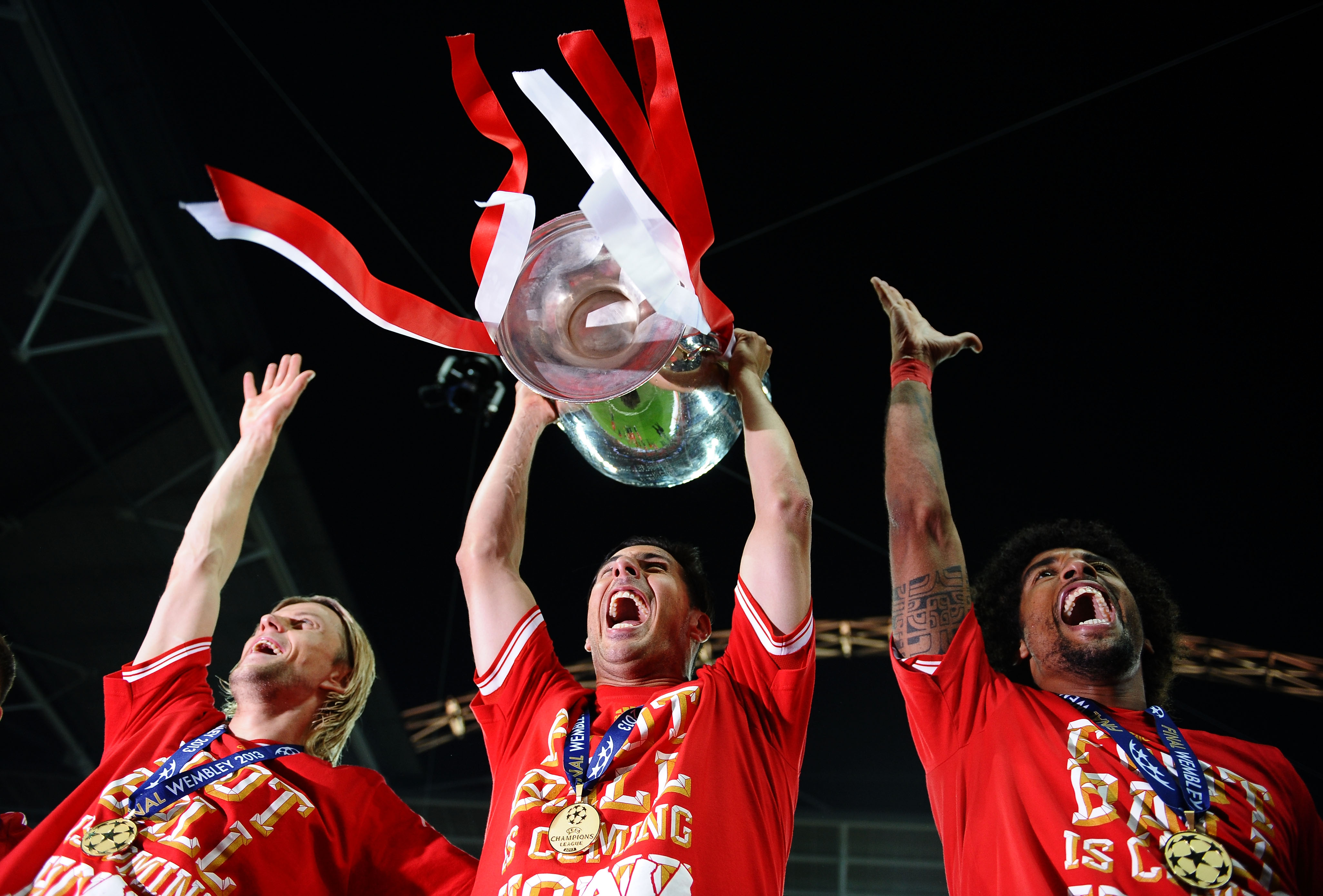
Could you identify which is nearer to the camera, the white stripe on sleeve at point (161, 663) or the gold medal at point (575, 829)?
the gold medal at point (575, 829)

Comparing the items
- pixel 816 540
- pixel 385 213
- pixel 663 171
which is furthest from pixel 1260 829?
pixel 385 213

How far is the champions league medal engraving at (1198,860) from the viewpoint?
1.72 m

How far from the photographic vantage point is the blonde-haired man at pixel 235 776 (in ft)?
7.11

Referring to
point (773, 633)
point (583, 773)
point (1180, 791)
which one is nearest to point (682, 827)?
point (583, 773)

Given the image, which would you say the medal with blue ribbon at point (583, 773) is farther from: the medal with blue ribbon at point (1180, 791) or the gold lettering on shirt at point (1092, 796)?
the medal with blue ribbon at point (1180, 791)

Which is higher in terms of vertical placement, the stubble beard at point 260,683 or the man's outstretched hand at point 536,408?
the man's outstretched hand at point 536,408

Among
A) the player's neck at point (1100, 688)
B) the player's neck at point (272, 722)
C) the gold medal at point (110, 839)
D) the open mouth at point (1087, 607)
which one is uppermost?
the open mouth at point (1087, 607)

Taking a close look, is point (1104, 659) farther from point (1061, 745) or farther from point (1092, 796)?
point (1092, 796)

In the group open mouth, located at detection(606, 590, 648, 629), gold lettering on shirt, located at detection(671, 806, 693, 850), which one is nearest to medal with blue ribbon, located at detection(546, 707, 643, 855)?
gold lettering on shirt, located at detection(671, 806, 693, 850)

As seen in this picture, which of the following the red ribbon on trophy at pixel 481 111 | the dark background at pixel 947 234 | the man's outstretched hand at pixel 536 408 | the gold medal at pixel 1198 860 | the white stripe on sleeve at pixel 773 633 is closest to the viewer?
the gold medal at pixel 1198 860

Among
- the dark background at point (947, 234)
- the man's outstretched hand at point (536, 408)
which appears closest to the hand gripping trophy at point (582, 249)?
the man's outstretched hand at point (536, 408)

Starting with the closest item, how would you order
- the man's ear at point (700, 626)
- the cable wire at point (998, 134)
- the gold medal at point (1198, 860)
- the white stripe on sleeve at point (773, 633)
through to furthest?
1. the gold medal at point (1198, 860)
2. the white stripe on sleeve at point (773, 633)
3. the man's ear at point (700, 626)
4. the cable wire at point (998, 134)

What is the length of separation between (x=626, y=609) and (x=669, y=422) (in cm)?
54

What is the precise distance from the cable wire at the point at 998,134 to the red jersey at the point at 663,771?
1985 mm
